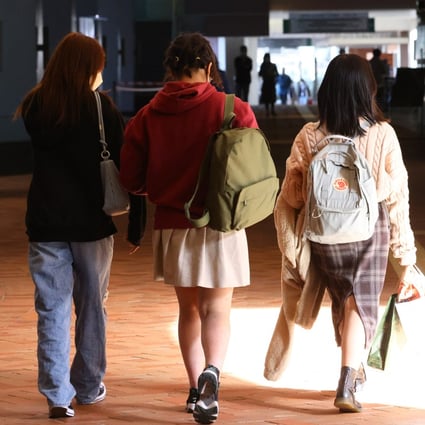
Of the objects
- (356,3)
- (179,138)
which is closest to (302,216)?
(179,138)

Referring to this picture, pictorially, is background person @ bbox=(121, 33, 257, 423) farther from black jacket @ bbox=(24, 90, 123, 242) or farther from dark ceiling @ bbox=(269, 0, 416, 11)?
dark ceiling @ bbox=(269, 0, 416, 11)

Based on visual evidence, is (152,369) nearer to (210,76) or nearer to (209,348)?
(209,348)

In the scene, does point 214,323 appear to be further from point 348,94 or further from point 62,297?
point 348,94

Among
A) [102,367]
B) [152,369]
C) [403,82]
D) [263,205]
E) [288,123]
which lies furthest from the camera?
[288,123]

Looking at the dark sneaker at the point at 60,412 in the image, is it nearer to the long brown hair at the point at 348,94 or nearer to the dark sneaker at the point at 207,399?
the dark sneaker at the point at 207,399

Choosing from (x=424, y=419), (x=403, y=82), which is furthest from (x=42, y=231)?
(x=403, y=82)

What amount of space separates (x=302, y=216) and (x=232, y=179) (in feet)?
1.67

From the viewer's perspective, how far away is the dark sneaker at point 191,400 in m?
5.47

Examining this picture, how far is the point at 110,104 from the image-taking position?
5.43m

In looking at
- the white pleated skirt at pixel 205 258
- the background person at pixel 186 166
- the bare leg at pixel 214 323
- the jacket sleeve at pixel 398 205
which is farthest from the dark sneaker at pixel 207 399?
the jacket sleeve at pixel 398 205

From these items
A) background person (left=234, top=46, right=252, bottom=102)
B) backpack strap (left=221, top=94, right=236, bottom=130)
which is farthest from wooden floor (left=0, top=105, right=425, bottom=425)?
background person (left=234, top=46, right=252, bottom=102)

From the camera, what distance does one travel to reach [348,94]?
5363 mm

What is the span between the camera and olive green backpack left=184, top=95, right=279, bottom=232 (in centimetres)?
511

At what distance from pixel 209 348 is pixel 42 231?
841 millimetres
